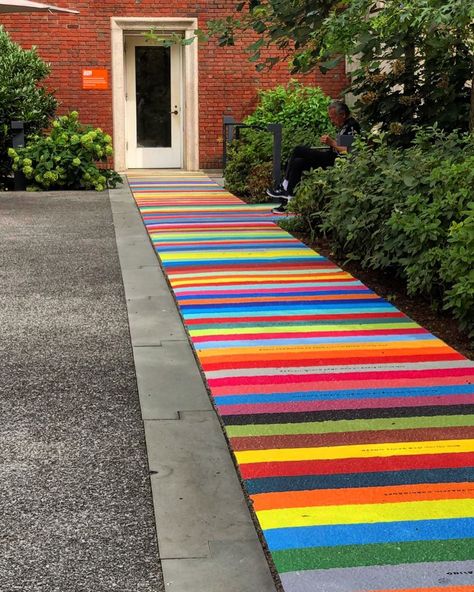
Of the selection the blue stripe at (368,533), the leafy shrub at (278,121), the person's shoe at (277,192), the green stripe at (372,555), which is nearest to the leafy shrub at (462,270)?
the blue stripe at (368,533)

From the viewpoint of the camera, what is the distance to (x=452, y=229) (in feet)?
17.1

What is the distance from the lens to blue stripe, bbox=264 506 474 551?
9.51 feet

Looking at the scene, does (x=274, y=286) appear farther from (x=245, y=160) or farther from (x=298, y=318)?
(x=245, y=160)

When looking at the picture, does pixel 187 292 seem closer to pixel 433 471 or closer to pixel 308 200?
pixel 308 200

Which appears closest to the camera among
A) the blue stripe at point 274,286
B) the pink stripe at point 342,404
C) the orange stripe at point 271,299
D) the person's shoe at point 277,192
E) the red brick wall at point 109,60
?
the pink stripe at point 342,404

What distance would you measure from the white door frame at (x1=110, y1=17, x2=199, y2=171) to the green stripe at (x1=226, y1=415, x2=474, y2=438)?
50.2 ft

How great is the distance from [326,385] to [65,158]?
10.8m

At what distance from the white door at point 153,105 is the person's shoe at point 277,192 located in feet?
23.7

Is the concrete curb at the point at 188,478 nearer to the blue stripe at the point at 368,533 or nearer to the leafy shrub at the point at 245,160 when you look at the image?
the blue stripe at the point at 368,533

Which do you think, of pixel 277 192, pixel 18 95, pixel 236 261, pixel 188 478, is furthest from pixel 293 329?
pixel 18 95

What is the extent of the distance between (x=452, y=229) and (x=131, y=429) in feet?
7.14

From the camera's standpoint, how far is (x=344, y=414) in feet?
13.3

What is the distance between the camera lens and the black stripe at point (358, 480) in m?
3.31

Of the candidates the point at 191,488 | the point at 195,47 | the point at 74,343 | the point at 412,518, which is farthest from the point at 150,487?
the point at 195,47
